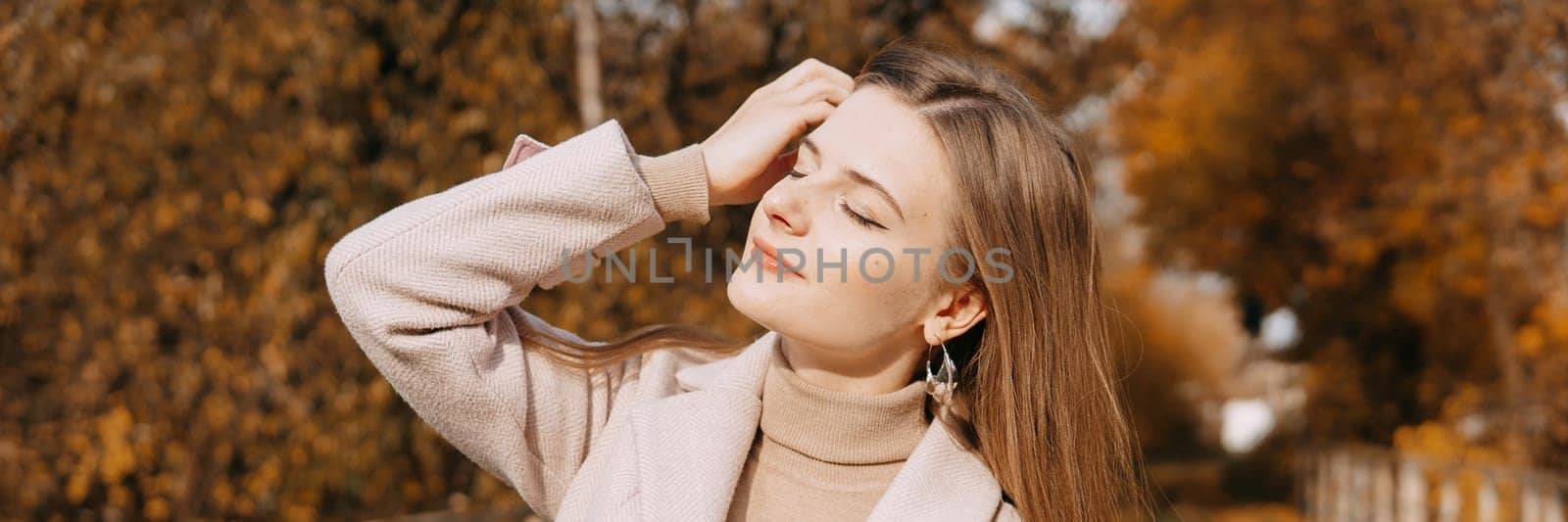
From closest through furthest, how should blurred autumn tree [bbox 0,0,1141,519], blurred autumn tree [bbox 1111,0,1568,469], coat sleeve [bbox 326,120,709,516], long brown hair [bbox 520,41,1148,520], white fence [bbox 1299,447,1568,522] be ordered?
1. coat sleeve [bbox 326,120,709,516]
2. long brown hair [bbox 520,41,1148,520]
3. blurred autumn tree [bbox 0,0,1141,519]
4. white fence [bbox 1299,447,1568,522]
5. blurred autumn tree [bbox 1111,0,1568,469]

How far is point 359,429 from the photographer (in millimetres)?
4660

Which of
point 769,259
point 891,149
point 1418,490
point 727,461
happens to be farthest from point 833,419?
point 1418,490

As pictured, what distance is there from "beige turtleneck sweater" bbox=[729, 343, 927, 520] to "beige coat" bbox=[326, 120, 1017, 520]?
50 millimetres

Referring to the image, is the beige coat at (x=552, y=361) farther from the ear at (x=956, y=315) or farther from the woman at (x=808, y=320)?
the ear at (x=956, y=315)

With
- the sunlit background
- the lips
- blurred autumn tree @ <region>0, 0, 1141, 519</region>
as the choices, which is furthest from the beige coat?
blurred autumn tree @ <region>0, 0, 1141, 519</region>

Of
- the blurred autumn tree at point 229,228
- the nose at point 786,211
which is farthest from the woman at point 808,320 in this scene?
the blurred autumn tree at point 229,228

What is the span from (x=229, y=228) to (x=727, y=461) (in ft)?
10.3

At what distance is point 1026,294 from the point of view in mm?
1898

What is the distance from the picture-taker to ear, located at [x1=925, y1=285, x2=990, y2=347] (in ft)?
6.35

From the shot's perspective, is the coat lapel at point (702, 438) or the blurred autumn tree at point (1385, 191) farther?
the blurred autumn tree at point (1385, 191)

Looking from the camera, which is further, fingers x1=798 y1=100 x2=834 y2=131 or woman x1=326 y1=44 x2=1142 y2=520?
fingers x1=798 y1=100 x2=834 y2=131

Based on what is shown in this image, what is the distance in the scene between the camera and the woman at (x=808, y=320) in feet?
5.79

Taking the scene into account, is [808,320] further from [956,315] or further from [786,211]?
[956,315]

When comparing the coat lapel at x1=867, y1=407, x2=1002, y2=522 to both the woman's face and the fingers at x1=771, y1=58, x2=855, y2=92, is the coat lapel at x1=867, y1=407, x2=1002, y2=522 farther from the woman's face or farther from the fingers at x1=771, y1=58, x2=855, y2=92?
the fingers at x1=771, y1=58, x2=855, y2=92
